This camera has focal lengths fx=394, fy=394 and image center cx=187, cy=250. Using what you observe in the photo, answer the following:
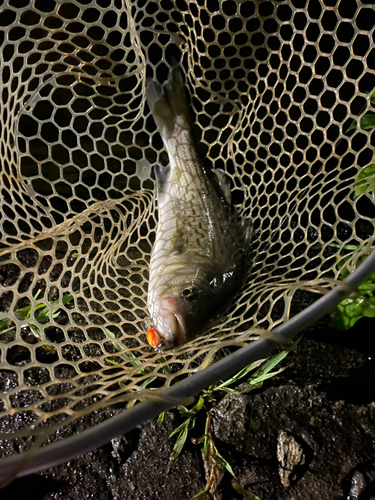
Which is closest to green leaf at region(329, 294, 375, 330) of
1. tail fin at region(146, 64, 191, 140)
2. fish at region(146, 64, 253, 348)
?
fish at region(146, 64, 253, 348)

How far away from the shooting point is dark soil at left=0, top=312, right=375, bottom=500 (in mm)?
2496

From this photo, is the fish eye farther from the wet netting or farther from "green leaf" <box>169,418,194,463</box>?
"green leaf" <box>169,418,194,463</box>

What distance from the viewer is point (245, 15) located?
2924 millimetres

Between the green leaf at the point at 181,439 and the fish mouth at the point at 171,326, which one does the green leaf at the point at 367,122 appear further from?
the green leaf at the point at 181,439

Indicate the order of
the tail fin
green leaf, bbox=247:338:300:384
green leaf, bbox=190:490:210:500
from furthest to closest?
1. the tail fin
2. green leaf, bbox=247:338:300:384
3. green leaf, bbox=190:490:210:500

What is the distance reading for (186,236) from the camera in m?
2.76

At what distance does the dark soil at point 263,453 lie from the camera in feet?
8.19

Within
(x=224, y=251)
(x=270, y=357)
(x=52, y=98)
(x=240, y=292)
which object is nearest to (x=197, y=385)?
(x=240, y=292)

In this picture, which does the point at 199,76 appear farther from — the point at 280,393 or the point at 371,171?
the point at 280,393

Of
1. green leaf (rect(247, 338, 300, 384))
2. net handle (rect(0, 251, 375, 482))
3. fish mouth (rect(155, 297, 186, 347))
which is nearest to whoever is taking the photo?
net handle (rect(0, 251, 375, 482))

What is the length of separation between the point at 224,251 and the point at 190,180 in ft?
2.18

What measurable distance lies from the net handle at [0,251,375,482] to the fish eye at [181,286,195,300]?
972 millimetres

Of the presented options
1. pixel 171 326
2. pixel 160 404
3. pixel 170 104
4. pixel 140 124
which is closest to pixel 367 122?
pixel 170 104

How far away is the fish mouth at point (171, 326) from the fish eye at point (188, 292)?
0.09 meters
